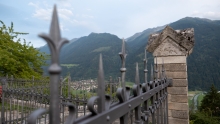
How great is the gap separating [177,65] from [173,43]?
510 mm

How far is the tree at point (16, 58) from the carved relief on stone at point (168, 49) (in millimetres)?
9715

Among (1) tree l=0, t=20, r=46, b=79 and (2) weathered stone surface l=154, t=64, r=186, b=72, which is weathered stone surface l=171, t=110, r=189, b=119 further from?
(1) tree l=0, t=20, r=46, b=79

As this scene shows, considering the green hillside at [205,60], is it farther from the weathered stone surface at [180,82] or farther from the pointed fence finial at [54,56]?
the pointed fence finial at [54,56]

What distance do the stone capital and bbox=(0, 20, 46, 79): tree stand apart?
9667mm

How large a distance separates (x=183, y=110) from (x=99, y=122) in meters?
3.41

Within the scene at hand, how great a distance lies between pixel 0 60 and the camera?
10.3 meters

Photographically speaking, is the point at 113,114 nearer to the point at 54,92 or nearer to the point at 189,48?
the point at 54,92

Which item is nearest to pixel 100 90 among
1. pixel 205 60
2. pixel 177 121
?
pixel 177 121

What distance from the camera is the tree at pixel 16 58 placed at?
10823 millimetres

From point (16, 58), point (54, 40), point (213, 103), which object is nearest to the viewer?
point (54, 40)

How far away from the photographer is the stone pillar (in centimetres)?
372

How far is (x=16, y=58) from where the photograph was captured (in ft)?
39.0

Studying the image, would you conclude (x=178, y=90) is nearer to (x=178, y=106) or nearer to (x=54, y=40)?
(x=178, y=106)

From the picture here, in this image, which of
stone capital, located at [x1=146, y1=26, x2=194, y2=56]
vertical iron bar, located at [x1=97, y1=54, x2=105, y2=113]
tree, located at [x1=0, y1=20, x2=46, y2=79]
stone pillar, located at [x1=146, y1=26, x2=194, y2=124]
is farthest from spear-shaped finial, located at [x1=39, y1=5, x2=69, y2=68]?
tree, located at [x1=0, y1=20, x2=46, y2=79]
